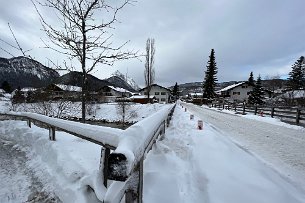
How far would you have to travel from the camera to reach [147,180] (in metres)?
3.59

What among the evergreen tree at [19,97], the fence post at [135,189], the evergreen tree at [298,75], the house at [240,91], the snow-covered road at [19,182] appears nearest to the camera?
the fence post at [135,189]

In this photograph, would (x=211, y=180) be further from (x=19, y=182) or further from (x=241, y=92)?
(x=241, y=92)

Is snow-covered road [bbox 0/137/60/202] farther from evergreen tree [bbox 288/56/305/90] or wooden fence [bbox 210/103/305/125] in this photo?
evergreen tree [bbox 288/56/305/90]

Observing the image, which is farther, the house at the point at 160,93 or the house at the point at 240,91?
the house at the point at 160,93

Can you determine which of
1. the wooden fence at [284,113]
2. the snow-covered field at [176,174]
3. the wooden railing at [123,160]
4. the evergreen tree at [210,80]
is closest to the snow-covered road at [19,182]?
the snow-covered field at [176,174]

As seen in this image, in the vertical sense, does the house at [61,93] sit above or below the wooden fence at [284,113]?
above

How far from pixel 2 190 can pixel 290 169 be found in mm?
5593

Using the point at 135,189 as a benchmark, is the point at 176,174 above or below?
below

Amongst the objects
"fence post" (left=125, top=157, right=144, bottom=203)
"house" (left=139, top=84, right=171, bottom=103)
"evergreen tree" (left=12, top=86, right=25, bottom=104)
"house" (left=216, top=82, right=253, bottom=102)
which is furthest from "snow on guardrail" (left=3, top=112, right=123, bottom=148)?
"house" (left=139, top=84, right=171, bottom=103)

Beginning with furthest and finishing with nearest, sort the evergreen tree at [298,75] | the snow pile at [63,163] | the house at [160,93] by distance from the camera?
the house at [160,93] → the evergreen tree at [298,75] → the snow pile at [63,163]

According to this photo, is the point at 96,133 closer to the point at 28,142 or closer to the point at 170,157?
the point at 170,157

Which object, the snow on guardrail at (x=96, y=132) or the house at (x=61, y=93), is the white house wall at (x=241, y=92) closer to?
the house at (x=61, y=93)

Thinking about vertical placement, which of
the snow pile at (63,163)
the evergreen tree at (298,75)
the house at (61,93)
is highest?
the evergreen tree at (298,75)

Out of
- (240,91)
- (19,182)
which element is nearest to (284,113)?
(19,182)
